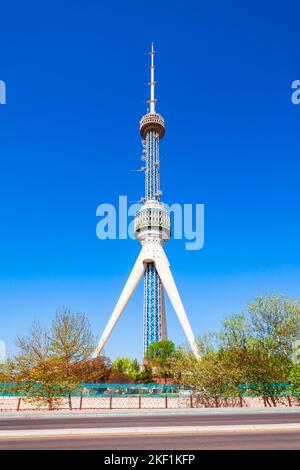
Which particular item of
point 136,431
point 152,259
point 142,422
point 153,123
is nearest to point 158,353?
point 152,259

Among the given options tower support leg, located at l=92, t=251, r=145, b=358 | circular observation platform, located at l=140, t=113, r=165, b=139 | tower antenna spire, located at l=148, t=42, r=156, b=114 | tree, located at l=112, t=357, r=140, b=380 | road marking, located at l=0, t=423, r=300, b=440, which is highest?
tower antenna spire, located at l=148, t=42, r=156, b=114

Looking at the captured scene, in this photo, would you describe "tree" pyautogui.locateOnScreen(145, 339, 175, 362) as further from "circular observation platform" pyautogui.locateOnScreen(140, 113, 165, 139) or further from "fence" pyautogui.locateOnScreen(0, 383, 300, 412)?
"circular observation platform" pyautogui.locateOnScreen(140, 113, 165, 139)

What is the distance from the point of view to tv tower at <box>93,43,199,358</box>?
6412 centimetres

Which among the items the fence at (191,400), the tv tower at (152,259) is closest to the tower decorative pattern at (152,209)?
the tv tower at (152,259)

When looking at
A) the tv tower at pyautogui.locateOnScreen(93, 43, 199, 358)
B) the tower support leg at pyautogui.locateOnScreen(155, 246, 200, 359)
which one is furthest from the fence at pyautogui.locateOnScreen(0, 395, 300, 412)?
the tv tower at pyautogui.locateOnScreen(93, 43, 199, 358)

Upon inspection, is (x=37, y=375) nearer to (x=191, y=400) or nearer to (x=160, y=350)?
(x=191, y=400)

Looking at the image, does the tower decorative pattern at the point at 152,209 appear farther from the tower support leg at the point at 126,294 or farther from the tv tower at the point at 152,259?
the tower support leg at the point at 126,294

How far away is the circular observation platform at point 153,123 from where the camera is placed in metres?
76.2

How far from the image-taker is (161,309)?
66.2 metres

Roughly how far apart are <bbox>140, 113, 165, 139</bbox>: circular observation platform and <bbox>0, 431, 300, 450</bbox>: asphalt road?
73.9m

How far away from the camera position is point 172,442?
7414 millimetres
